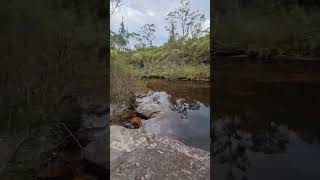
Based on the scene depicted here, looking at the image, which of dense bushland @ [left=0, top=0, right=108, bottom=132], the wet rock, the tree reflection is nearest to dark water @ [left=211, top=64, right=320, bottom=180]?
the tree reflection

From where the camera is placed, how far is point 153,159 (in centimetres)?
359

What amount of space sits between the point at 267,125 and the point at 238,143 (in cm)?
99

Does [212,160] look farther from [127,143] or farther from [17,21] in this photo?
[17,21]

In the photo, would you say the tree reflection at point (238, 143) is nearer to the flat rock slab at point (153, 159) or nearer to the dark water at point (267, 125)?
the dark water at point (267, 125)

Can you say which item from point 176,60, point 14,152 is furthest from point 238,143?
point 176,60

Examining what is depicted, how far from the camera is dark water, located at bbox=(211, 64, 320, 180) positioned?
4086 mm

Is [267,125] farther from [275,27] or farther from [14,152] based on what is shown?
[14,152]

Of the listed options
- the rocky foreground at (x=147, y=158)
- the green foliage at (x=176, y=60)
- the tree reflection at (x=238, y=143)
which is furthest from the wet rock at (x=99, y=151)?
the green foliage at (x=176, y=60)

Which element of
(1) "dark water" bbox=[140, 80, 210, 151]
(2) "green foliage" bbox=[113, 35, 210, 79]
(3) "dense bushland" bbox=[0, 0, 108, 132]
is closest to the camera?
(3) "dense bushland" bbox=[0, 0, 108, 132]

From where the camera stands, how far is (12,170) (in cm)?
343

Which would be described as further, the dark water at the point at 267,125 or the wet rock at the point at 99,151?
the dark water at the point at 267,125

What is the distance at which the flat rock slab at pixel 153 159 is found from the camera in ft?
11.3

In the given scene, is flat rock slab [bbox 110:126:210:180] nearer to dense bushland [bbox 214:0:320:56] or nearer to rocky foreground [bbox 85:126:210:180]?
rocky foreground [bbox 85:126:210:180]

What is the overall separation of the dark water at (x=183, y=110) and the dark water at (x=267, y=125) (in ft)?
0.83
